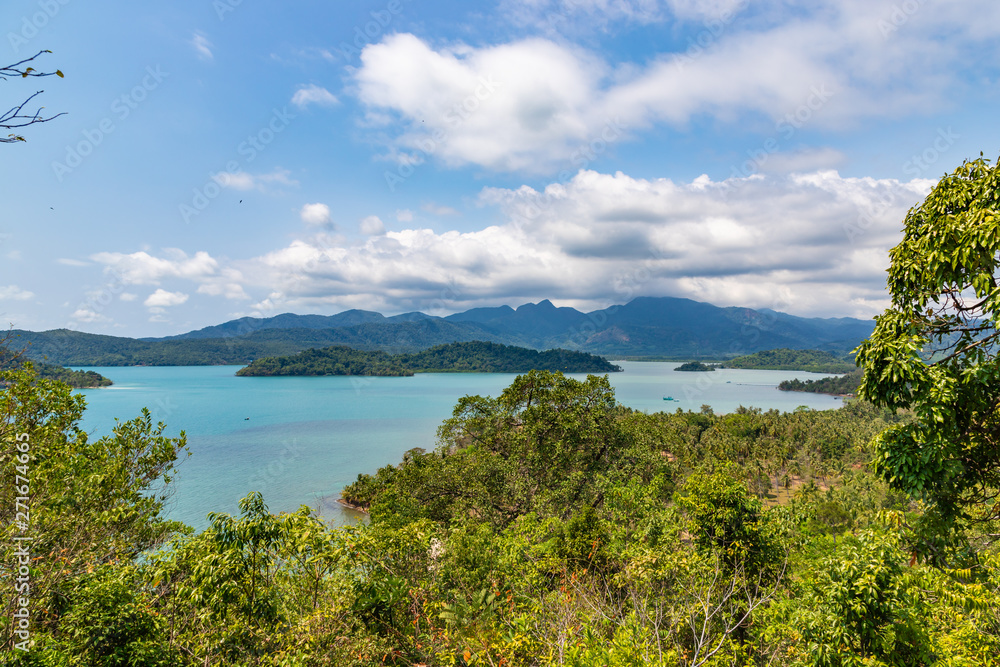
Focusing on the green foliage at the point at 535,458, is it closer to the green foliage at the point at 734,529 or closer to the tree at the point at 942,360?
the green foliage at the point at 734,529

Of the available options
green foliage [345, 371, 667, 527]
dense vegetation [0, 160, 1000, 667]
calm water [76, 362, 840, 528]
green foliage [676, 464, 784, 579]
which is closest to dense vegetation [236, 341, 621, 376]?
calm water [76, 362, 840, 528]

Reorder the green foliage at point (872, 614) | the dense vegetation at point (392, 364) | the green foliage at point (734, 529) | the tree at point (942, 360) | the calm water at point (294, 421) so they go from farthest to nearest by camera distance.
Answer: the dense vegetation at point (392, 364), the calm water at point (294, 421), the green foliage at point (734, 529), the green foliage at point (872, 614), the tree at point (942, 360)

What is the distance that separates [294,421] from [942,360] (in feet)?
274

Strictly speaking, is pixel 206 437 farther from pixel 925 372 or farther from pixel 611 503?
pixel 925 372

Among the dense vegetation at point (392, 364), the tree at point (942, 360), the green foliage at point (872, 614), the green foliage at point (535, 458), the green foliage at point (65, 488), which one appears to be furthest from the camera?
the dense vegetation at point (392, 364)

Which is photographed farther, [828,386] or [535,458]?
[828,386]

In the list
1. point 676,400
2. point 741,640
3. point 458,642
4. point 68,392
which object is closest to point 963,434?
point 741,640

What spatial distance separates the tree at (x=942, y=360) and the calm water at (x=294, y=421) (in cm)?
1811

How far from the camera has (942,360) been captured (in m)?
4.96

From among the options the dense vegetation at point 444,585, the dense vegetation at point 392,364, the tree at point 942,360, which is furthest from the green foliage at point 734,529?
the dense vegetation at point 392,364

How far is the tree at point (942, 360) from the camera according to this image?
4.45m

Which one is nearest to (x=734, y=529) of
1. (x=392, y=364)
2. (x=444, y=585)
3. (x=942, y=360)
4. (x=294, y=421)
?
(x=942, y=360)

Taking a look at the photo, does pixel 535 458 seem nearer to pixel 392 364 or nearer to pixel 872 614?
pixel 872 614

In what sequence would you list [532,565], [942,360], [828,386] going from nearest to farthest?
[942,360]
[532,565]
[828,386]
